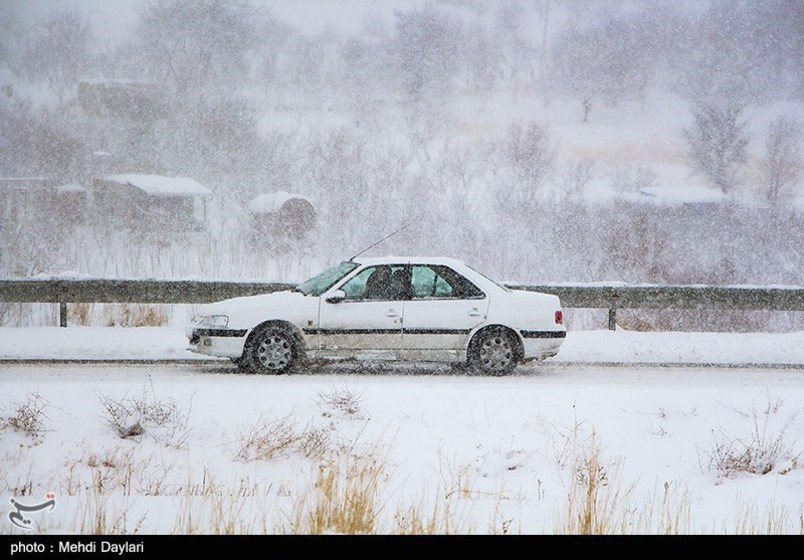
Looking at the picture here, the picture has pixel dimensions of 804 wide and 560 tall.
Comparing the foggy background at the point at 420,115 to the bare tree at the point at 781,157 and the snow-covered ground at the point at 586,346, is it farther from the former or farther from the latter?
the snow-covered ground at the point at 586,346

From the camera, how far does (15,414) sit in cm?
841

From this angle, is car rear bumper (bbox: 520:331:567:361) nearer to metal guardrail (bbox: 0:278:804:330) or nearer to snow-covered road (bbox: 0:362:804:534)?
snow-covered road (bbox: 0:362:804:534)

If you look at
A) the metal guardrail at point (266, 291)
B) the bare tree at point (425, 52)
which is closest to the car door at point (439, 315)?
the metal guardrail at point (266, 291)

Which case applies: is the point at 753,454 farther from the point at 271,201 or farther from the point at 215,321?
the point at 271,201

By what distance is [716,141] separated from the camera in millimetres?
44969

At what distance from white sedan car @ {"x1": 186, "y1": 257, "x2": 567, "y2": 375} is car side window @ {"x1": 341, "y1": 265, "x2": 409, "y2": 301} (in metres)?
0.01

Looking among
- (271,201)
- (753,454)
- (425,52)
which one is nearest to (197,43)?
(271,201)

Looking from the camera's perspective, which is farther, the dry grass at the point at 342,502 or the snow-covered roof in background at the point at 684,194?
the snow-covered roof in background at the point at 684,194

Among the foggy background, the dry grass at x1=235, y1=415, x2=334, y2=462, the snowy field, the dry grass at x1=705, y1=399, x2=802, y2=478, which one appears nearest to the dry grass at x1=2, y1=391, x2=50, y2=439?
the snowy field

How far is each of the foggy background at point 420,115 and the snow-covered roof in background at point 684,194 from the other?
0.22m

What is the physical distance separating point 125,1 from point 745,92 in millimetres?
32545

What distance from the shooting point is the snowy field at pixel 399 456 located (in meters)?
6.73
